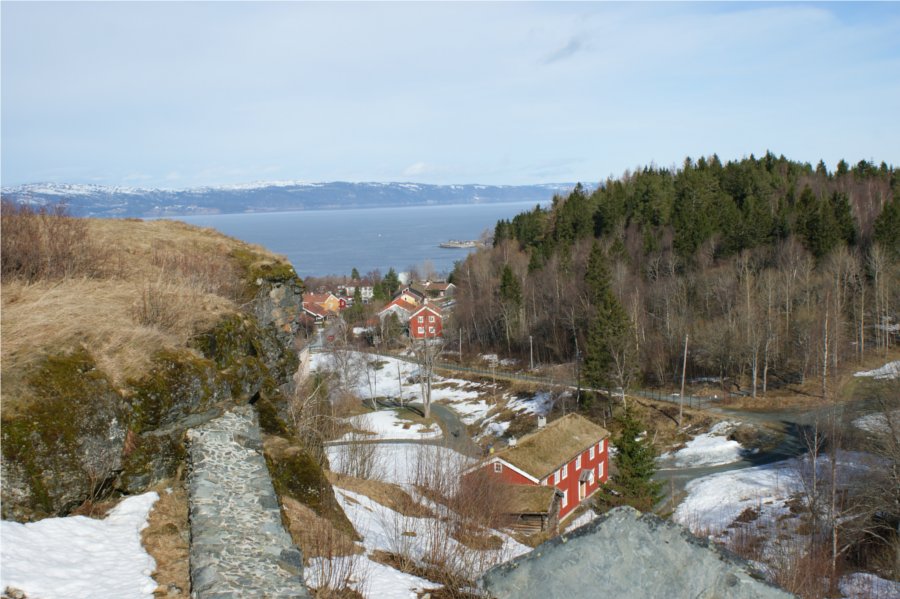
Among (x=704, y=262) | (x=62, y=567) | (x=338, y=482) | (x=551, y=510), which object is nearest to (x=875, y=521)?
(x=551, y=510)

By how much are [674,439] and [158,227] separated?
3040 centimetres

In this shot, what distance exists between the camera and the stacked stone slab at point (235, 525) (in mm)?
6738

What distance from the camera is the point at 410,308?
84.8 meters

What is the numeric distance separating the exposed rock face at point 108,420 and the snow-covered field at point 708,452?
2827cm

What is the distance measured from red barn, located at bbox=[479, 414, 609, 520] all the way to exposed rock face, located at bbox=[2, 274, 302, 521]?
1757 centimetres

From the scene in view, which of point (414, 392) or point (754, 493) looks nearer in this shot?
point (754, 493)

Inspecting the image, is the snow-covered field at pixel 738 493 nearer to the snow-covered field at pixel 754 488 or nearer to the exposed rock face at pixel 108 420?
the snow-covered field at pixel 754 488

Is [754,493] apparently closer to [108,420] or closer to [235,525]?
[235,525]

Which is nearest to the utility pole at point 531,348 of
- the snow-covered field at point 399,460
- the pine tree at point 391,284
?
the snow-covered field at point 399,460

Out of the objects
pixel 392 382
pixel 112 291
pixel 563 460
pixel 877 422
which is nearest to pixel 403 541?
pixel 112 291

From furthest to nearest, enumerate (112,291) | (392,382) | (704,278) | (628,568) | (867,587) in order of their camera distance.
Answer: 1. (392,382)
2. (704,278)
3. (867,587)
4. (112,291)
5. (628,568)

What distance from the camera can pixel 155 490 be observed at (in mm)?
9266

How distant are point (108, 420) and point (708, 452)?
A: 108 feet

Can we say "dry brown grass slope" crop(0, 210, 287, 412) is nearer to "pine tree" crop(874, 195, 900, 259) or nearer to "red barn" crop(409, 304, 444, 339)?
"pine tree" crop(874, 195, 900, 259)
